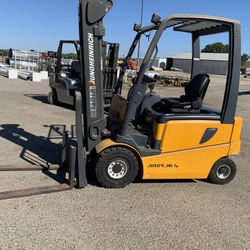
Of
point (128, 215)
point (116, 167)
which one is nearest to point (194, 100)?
point (116, 167)

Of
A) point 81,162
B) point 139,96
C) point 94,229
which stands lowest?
point 94,229

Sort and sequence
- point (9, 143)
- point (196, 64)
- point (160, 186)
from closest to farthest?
1. point (160, 186)
2. point (196, 64)
3. point (9, 143)

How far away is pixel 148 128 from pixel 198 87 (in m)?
1.00

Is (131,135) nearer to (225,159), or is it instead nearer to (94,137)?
(94,137)

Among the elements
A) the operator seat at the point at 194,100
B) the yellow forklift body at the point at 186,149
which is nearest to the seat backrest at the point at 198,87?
the operator seat at the point at 194,100

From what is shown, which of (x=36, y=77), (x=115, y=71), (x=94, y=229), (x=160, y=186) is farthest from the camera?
(x=36, y=77)

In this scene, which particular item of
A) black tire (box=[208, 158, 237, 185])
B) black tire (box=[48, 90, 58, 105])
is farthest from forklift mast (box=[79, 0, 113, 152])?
black tire (box=[48, 90, 58, 105])

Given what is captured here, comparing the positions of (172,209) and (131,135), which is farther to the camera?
(131,135)

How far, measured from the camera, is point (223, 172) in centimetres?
517

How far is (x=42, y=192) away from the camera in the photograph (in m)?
4.35

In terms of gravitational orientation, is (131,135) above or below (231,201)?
above

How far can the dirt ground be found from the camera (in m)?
3.45

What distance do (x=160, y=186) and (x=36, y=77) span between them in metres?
18.4

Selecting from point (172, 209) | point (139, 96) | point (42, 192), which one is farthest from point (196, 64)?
point (42, 192)
